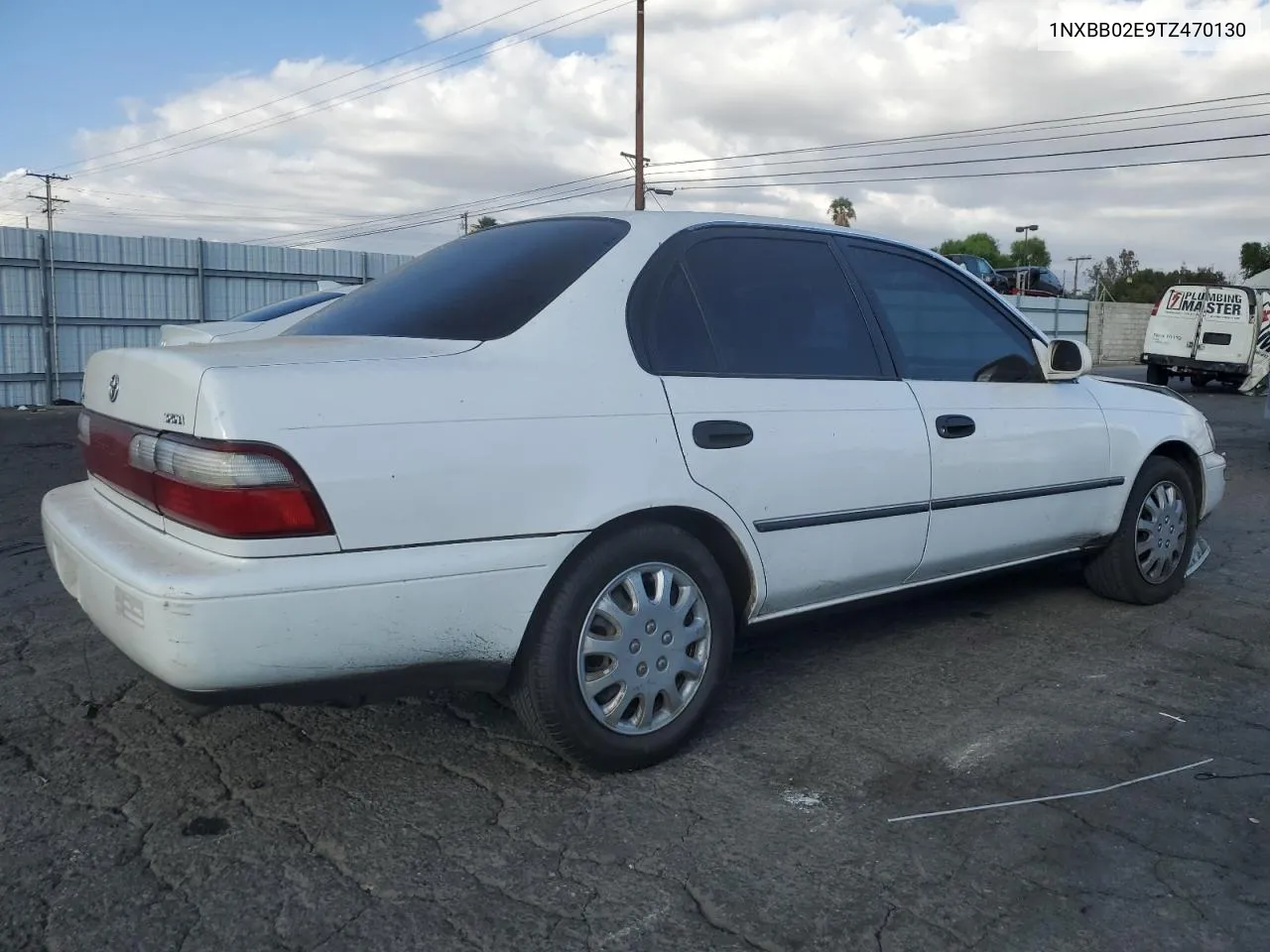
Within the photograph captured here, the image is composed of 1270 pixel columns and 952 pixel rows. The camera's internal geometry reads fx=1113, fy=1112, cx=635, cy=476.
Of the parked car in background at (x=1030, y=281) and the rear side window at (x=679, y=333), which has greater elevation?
the parked car in background at (x=1030, y=281)

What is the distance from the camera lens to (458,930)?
Result: 2322 mm

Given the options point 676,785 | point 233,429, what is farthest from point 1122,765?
point 233,429

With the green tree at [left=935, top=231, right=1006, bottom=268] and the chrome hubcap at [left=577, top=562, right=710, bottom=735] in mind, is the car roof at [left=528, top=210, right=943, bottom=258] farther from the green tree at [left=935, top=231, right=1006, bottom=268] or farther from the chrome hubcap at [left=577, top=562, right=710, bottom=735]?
the green tree at [left=935, top=231, right=1006, bottom=268]

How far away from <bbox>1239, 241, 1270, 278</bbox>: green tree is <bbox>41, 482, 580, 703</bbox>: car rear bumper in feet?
194

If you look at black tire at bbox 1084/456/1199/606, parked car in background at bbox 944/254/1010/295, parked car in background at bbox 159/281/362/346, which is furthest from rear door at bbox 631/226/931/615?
parked car in background at bbox 944/254/1010/295

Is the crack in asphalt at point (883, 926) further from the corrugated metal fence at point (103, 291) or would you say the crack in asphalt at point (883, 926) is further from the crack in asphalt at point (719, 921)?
the corrugated metal fence at point (103, 291)

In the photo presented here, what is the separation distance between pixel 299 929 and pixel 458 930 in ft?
1.08

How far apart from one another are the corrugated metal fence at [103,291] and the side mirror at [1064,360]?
45.0 ft

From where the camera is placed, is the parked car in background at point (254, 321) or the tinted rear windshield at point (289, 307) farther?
the tinted rear windshield at point (289, 307)

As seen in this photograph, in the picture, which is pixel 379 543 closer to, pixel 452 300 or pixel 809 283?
pixel 452 300

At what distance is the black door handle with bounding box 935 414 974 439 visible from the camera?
3.80 m

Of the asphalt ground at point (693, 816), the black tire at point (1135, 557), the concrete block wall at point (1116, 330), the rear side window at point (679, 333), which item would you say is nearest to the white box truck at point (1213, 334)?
the concrete block wall at point (1116, 330)

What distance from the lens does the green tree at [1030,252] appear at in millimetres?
63966

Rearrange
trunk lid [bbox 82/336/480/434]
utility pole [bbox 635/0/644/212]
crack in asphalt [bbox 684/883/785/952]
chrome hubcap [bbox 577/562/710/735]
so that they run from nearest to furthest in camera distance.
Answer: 1. crack in asphalt [bbox 684/883/785/952]
2. trunk lid [bbox 82/336/480/434]
3. chrome hubcap [bbox 577/562/710/735]
4. utility pole [bbox 635/0/644/212]
